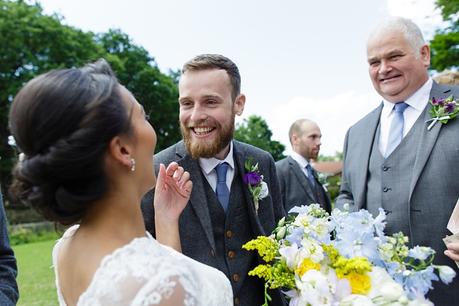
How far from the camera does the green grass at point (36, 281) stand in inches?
370

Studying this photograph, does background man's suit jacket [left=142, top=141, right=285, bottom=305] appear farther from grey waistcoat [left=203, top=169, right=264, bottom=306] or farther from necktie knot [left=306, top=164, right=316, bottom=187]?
necktie knot [left=306, top=164, right=316, bottom=187]

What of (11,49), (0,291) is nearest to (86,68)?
(0,291)

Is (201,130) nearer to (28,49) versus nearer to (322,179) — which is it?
(322,179)

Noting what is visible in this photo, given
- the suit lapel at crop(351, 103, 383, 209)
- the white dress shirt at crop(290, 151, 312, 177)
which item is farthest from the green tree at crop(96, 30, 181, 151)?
the suit lapel at crop(351, 103, 383, 209)

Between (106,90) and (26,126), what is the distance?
0.30m

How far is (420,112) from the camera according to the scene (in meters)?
3.47

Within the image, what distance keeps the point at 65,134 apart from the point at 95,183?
21 centimetres

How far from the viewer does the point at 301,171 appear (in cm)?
805

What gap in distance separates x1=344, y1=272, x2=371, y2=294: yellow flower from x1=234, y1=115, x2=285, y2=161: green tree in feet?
182

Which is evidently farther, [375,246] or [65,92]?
[375,246]

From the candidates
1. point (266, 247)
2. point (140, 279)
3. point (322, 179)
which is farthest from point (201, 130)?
point (322, 179)

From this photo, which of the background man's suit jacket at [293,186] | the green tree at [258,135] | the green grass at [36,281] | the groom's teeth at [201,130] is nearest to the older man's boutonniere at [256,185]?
the groom's teeth at [201,130]

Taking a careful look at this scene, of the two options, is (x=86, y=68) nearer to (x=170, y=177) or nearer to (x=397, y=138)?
(x=170, y=177)

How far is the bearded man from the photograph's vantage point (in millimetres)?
3025
